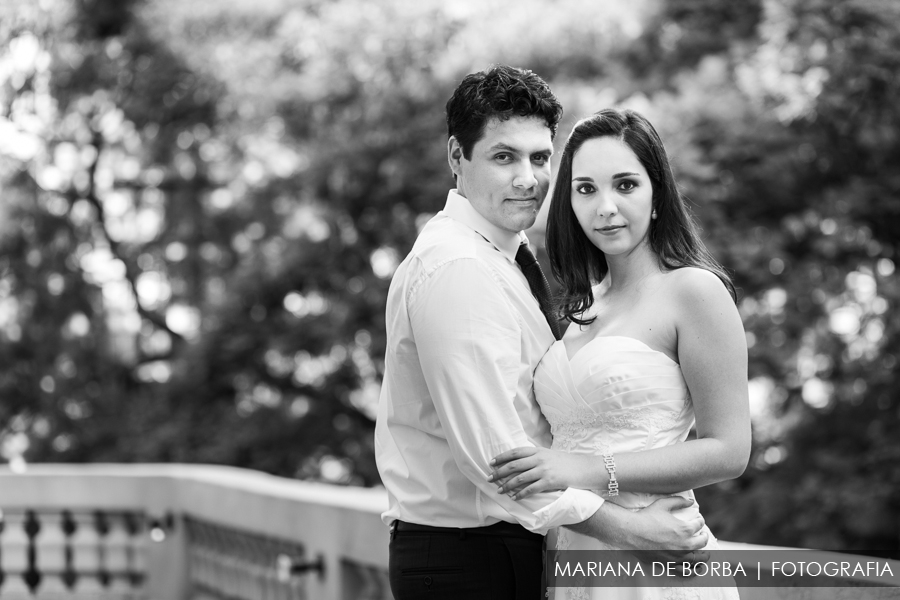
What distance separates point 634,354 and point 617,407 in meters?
0.13

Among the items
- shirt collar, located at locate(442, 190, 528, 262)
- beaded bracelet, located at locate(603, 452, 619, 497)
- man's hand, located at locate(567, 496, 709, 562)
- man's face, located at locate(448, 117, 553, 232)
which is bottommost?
man's hand, located at locate(567, 496, 709, 562)

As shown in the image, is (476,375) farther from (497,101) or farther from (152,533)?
(152,533)

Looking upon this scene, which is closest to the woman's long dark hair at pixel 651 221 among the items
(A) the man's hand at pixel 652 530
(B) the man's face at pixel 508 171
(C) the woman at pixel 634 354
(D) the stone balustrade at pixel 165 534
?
(C) the woman at pixel 634 354

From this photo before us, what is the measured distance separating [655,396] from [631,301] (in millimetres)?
257

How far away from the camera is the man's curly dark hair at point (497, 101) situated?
7.92 ft

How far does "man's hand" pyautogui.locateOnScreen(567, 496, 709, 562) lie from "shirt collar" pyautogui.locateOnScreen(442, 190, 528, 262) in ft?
2.10

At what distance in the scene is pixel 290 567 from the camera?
4191mm

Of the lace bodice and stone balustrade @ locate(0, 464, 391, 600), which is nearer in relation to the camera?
the lace bodice

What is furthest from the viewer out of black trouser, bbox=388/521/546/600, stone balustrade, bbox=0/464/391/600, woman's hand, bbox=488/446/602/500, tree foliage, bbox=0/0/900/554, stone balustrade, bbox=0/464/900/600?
tree foliage, bbox=0/0/900/554

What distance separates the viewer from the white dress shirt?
7.37ft

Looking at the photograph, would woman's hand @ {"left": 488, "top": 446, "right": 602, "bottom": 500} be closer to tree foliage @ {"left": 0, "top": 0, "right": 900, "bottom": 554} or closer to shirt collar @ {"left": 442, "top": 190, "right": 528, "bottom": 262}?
shirt collar @ {"left": 442, "top": 190, "right": 528, "bottom": 262}

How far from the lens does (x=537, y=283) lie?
2555 mm

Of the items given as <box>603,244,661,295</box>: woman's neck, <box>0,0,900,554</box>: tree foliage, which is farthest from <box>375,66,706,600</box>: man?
<box>0,0,900,554</box>: tree foliage

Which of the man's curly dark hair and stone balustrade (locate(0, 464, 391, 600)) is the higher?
the man's curly dark hair
